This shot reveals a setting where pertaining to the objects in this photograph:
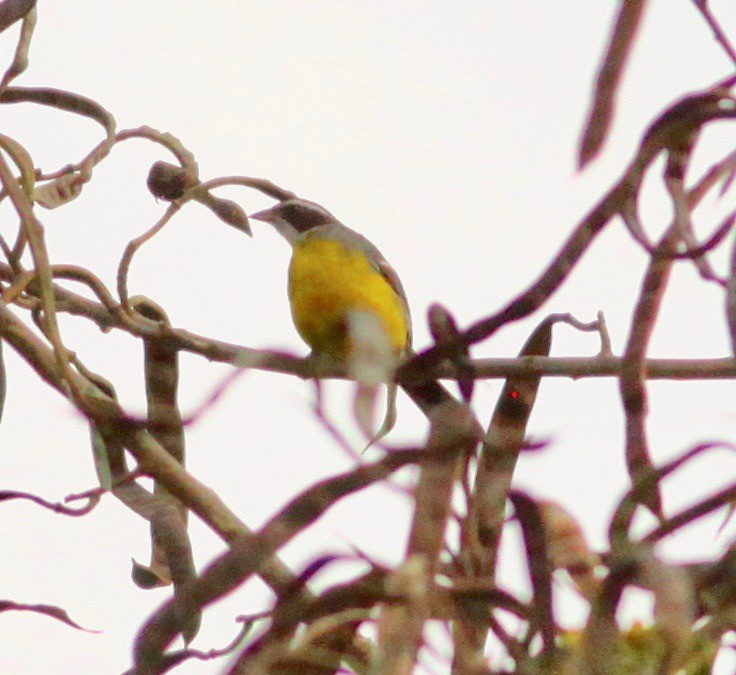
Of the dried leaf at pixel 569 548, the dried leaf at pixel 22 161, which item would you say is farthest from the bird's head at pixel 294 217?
the dried leaf at pixel 569 548

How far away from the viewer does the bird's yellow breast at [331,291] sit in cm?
357

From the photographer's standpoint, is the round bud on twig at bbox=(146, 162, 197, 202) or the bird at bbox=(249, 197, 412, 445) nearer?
the round bud on twig at bbox=(146, 162, 197, 202)

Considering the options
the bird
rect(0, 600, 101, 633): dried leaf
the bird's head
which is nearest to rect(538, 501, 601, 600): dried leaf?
rect(0, 600, 101, 633): dried leaf

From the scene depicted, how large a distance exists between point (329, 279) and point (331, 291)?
0.22 feet

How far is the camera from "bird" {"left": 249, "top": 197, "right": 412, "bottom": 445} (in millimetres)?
3592

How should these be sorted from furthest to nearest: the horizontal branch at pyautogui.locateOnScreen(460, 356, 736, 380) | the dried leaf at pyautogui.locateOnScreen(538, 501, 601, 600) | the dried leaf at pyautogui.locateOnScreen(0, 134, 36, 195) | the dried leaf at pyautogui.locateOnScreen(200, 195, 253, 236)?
the dried leaf at pyautogui.locateOnScreen(200, 195, 253, 236) < the dried leaf at pyautogui.locateOnScreen(0, 134, 36, 195) < the horizontal branch at pyautogui.locateOnScreen(460, 356, 736, 380) < the dried leaf at pyautogui.locateOnScreen(538, 501, 601, 600)

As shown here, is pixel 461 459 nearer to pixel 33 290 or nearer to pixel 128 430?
pixel 128 430

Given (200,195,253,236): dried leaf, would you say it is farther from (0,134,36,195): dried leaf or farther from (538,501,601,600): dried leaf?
(538,501,601,600): dried leaf

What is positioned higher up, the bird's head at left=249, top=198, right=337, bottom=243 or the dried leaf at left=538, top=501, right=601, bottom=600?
the bird's head at left=249, top=198, right=337, bottom=243

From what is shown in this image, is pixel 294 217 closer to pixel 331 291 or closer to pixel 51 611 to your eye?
pixel 331 291

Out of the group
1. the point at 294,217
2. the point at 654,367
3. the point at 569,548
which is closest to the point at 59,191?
the point at 654,367

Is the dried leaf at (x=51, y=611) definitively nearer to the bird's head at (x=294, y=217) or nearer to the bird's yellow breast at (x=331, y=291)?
the bird's yellow breast at (x=331, y=291)

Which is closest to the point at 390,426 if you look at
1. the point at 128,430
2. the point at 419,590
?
the point at 128,430

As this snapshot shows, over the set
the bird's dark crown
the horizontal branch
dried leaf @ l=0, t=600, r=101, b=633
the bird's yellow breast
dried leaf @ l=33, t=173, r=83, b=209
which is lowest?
dried leaf @ l=0, t=600, r=101, b=633
